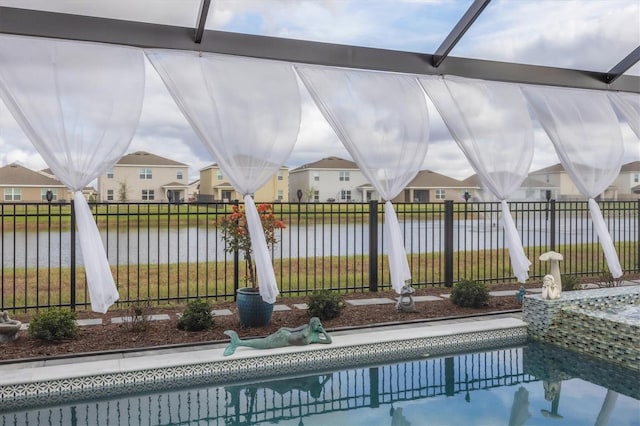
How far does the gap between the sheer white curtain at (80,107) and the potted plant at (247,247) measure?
3.74ft

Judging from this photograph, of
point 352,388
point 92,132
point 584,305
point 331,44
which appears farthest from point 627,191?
point 92,132

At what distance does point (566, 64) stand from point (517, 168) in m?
1.32

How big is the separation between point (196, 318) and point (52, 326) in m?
1.15

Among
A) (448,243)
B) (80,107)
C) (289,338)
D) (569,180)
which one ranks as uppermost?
(80,107)

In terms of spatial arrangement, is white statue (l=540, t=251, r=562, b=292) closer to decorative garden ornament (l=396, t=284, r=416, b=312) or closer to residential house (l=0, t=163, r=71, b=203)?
decorative garden ornament (l=396, t=284, r=416, b=312)

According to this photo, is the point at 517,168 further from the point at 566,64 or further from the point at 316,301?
the point at 316,301

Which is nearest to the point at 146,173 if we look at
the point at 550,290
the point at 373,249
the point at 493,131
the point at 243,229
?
the point at 373,249

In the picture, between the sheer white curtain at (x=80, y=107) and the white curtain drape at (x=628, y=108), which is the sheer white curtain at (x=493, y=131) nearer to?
the white curtain drape at (x=628, y=108)

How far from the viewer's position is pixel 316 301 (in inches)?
201

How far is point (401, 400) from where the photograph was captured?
3.72 m

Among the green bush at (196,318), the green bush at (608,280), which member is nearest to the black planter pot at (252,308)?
the green bush at (196,318)

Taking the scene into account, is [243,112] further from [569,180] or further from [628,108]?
[628,108]

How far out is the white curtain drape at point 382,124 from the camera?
508 centimetres

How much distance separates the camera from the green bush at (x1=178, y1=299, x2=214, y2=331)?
184 inches
